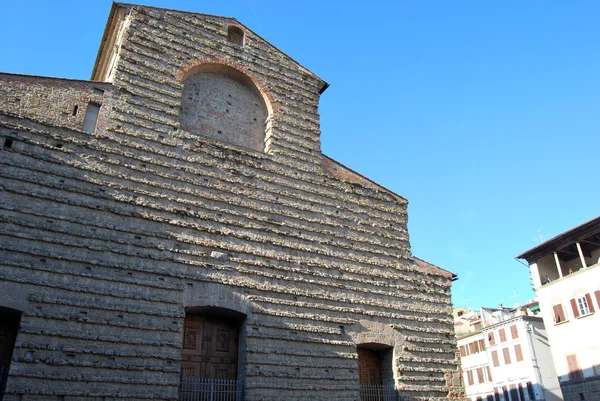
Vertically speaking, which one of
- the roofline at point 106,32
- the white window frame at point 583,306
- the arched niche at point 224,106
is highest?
the roofline at point 106,32

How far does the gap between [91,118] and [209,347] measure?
4390 millimetres

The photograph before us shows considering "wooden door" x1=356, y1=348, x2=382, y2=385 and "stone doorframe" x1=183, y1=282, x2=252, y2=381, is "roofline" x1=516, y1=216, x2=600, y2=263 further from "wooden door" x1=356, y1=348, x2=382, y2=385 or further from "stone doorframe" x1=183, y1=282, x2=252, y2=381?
"stone doorframe" x1=183, y1=282, x2=252, y2=381

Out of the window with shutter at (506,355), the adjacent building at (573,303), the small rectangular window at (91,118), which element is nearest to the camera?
the small rectangular window at (91,118)

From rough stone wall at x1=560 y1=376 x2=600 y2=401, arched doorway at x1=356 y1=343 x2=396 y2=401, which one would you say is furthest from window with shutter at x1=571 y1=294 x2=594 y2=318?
arched doorway at x1=356 y1=343 x2=396 y2=401

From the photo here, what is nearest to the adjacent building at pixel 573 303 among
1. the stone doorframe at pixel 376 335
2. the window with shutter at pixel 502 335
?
the window with shutter at pixel 502 335

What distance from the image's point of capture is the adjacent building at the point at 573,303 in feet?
57.5

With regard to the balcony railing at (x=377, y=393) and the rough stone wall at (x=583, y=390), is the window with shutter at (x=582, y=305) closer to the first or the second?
the rough stone wall at (x=583, y=390)

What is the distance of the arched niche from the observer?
9805 millimetres

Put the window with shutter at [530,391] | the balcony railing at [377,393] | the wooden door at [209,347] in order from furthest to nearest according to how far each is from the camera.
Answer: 1. the window with shutter at [530,391]
2. the balcony railing at [377,393]
3. the wooden door at [209,347]

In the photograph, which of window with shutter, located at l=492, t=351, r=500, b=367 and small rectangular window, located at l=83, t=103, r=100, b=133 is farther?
window with shutter, located at l=492, t=351, r=500, b=367

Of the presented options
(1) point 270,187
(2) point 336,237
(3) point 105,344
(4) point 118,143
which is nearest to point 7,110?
(4) point 118,143

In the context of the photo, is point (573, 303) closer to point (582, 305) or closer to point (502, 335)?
point (582, 305)

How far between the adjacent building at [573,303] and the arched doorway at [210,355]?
14.9 m

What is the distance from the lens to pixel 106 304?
707 cm
